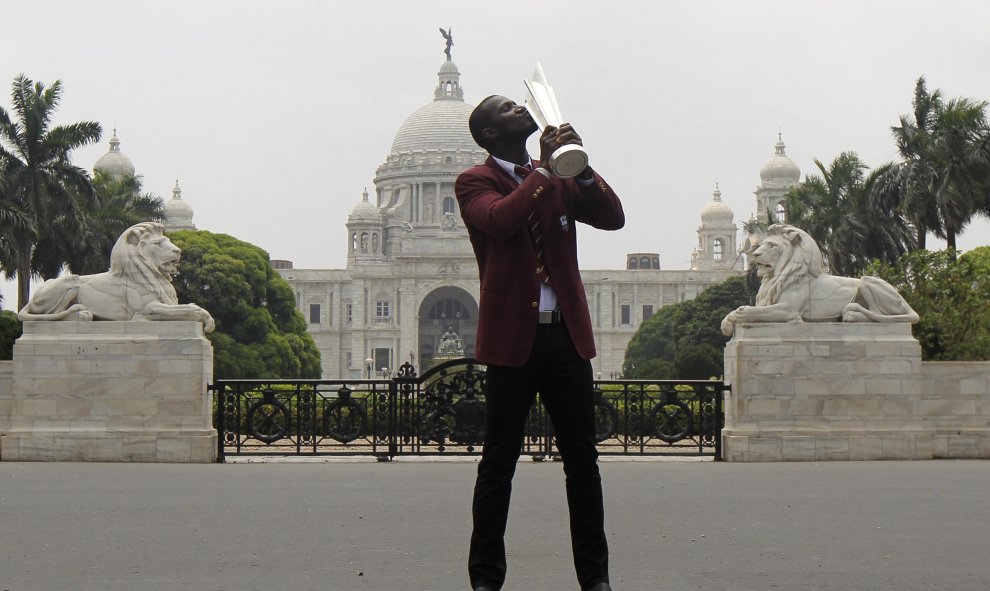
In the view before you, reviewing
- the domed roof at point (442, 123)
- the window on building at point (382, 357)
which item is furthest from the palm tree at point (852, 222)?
the domed roof at point (442, 123)

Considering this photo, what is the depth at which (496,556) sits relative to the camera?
523 cm

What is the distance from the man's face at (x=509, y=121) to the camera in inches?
217

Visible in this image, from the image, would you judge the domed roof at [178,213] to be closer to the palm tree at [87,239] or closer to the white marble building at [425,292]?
the white marble building at [425,292]

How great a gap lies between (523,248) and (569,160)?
459 millimetres

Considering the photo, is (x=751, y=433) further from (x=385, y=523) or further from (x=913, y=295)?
(x=913, y=295)

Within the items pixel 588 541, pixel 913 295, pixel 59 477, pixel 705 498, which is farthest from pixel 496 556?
pixel 913 295

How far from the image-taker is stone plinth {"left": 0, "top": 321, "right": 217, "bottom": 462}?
47.3 feet

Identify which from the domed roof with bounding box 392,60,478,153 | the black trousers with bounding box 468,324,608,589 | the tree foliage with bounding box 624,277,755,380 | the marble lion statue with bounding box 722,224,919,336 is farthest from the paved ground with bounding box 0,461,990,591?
the domed roof with bounding box 392,60,478,153

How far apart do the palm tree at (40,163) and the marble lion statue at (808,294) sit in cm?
2587

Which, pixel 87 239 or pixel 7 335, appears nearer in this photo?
pixel 7 335

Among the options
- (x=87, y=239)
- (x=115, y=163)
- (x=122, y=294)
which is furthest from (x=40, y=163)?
(x=115, y=163)

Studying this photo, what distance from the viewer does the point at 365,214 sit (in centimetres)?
12350

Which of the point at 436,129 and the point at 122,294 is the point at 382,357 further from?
the point at 122,294

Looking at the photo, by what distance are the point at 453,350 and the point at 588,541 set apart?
73671 mm
